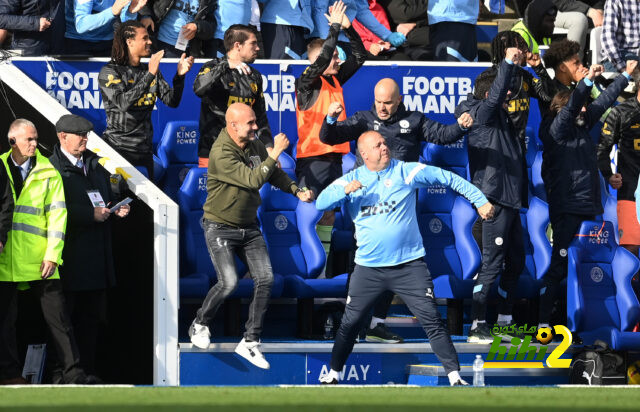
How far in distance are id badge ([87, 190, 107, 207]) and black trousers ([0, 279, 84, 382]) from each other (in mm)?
644

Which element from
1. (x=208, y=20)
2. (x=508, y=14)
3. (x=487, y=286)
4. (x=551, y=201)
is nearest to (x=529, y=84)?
(x=551, y=201)

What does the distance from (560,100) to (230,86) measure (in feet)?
8.86

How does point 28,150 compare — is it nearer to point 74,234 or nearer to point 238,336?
point 74,234

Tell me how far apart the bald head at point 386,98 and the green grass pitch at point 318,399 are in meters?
4.69

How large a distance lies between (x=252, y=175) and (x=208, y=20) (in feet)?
9.18

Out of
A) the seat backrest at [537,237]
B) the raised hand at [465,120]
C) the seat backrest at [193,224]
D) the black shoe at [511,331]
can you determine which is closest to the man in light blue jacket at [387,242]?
the raised hand at [465,120]

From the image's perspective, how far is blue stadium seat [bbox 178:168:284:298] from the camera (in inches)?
356

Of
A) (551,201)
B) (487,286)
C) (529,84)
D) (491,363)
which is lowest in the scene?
(491,363)

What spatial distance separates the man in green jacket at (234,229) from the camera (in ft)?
27.5

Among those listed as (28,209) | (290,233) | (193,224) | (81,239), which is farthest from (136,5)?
(28,209)

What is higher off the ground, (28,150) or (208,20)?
(208,20)

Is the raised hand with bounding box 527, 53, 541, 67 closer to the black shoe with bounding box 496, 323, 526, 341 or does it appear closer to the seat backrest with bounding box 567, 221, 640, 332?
the seat backrest with bounding box 567, 221, 640, 332

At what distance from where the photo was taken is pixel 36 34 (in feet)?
33.4

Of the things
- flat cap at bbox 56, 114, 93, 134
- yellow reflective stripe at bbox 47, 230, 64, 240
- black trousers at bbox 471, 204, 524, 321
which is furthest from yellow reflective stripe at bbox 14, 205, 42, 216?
black trousers at bbox 471, 204, 524, 321
